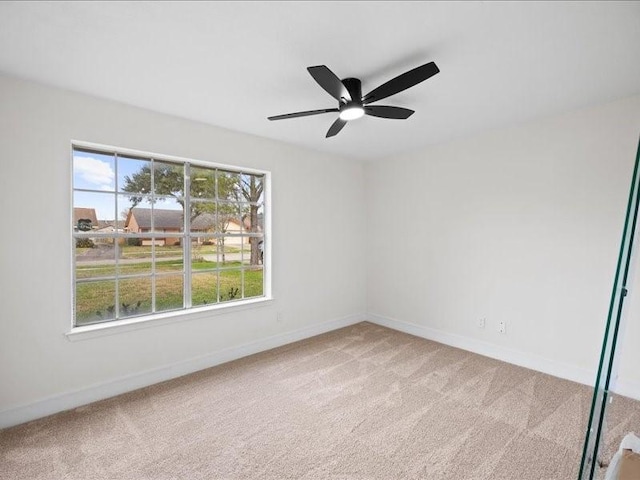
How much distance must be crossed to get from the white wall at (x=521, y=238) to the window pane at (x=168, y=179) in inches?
104

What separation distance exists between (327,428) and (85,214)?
2.55 m

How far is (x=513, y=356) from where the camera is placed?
10.6 feet

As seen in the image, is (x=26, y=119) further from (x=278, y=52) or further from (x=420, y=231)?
(x=420, y=231)

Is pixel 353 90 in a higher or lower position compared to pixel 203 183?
higher

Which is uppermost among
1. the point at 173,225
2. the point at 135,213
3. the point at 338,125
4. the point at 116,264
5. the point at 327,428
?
the point at 338,125

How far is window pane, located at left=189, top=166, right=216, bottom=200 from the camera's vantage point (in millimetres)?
3232

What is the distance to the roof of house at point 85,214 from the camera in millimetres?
2605

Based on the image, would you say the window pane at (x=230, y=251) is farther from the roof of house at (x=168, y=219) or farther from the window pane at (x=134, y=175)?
the window pane at (x=134, y=175)

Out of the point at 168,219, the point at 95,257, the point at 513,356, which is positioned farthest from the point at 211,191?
the point at 513,356

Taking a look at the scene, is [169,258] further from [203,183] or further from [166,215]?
[203,183]

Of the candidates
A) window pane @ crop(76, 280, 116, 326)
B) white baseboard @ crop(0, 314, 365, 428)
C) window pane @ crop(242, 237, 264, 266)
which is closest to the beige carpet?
white baseboard @ crop(0, 314, 365, 428)

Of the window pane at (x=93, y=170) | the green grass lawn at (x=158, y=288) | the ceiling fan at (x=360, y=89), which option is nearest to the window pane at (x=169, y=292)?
the green grass lawn at (x=158, y=288)

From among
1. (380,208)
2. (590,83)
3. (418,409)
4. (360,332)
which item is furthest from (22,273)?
(590,83)

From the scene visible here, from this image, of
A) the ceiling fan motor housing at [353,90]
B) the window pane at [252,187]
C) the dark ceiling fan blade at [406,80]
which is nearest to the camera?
the dark ceiling fan blade at [406,80]
